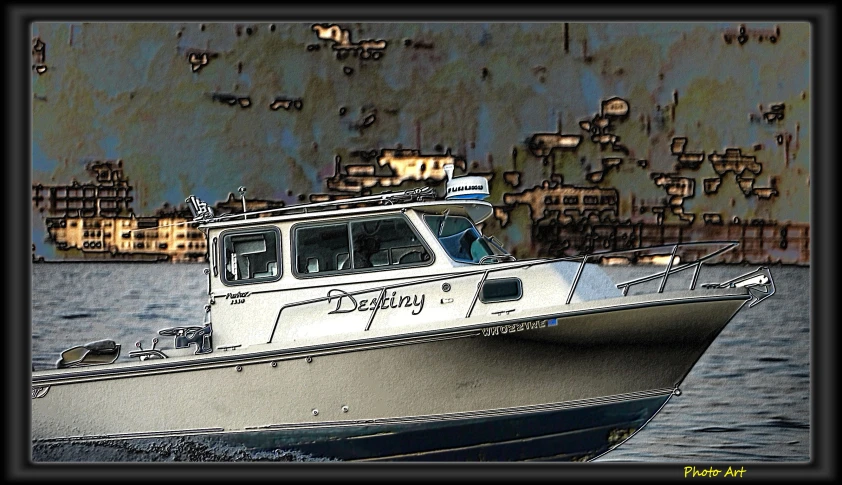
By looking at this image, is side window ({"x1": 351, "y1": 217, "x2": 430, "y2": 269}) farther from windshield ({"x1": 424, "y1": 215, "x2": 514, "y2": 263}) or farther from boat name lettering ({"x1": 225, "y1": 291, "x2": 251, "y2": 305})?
boat name lettering ({"x1": 225, "y1": 291, "x2": 251, "y2": 305})

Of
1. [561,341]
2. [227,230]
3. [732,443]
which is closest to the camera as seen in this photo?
[561,341]

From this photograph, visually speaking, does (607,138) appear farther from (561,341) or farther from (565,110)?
(561,341)

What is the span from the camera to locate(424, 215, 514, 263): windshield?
7.28 meters

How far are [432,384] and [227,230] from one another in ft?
6.33

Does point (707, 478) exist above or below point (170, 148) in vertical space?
below

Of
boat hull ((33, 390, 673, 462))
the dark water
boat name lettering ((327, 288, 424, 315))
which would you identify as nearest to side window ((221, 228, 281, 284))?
boat name lettering ((327, 288, 424, 315))

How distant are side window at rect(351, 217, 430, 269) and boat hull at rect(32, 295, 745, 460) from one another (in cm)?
68

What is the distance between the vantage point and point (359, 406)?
6977mm

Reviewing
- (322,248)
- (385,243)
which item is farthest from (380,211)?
(322,248)

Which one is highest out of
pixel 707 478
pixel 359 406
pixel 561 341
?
pixel 561 341

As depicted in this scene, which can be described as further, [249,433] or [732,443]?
[732,443]

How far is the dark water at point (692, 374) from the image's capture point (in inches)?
307

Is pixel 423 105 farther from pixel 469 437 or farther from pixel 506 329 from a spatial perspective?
pixel 469 437
